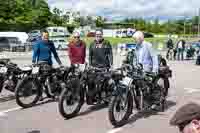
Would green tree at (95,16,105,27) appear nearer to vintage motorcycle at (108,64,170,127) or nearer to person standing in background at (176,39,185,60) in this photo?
person standing in background at (176,39,185,60)

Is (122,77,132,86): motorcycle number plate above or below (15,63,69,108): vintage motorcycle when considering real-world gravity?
above

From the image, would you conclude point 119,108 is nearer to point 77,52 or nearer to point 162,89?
point 162,89

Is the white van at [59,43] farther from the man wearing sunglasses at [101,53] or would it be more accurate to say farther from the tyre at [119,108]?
the tyre at [119,108]

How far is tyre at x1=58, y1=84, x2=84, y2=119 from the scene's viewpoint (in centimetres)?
813

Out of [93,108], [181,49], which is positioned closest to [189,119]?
[93,108]

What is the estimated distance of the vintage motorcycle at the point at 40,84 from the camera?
30.1 ft

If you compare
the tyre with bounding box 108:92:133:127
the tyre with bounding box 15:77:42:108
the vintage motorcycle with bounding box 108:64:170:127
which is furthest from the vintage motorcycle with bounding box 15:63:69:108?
the tyre with bounding box 108:92:133:127

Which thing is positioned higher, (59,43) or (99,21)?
(99,21)

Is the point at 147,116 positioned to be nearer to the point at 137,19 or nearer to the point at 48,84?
the point at 48,84

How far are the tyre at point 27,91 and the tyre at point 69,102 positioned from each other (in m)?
1.21

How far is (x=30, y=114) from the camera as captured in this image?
891 cm

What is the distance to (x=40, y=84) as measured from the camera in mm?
9594

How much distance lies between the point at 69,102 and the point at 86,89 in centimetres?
58

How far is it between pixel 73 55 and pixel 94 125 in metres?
3.69
